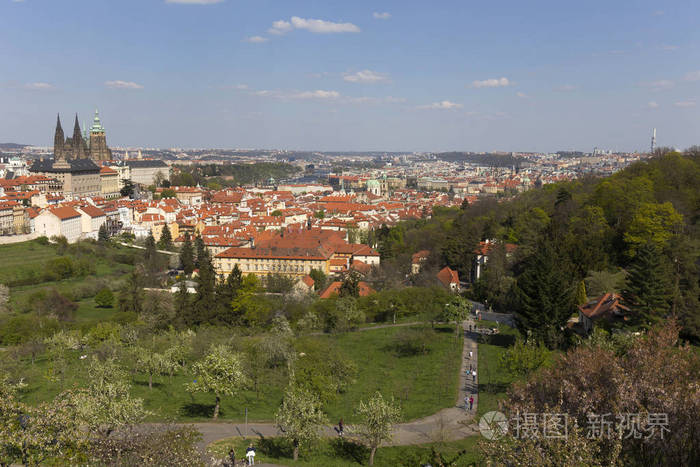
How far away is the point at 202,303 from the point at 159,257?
101ft

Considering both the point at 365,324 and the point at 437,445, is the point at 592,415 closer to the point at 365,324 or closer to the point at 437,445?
the point at 437,445

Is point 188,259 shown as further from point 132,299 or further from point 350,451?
point 350,451

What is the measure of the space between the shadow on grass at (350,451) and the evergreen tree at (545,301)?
39.7 feet

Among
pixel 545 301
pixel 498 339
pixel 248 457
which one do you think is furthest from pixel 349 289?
pixel 248 457

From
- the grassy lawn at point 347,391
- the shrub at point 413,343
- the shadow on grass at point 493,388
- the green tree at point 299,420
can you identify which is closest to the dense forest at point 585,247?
the shadow on grass at point 493,388

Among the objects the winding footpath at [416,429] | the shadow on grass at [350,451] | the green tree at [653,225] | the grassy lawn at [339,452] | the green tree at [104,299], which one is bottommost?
the green tree at [104,299]

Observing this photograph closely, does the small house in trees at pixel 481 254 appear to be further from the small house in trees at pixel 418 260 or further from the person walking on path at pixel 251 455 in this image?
the person walking on path at pixel 251 455

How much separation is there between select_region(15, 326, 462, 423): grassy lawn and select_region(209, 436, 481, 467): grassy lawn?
8.49 ft

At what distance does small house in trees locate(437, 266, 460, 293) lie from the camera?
46447 millimetres

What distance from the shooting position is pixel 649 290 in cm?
2533

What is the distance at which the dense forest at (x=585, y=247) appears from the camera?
2627cm

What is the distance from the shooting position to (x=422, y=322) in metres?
35.7

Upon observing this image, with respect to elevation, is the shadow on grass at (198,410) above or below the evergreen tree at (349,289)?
below

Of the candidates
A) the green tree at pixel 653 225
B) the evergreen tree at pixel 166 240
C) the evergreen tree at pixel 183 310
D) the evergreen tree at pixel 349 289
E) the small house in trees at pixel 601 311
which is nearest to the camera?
the small house in trees at pixel 601 311
